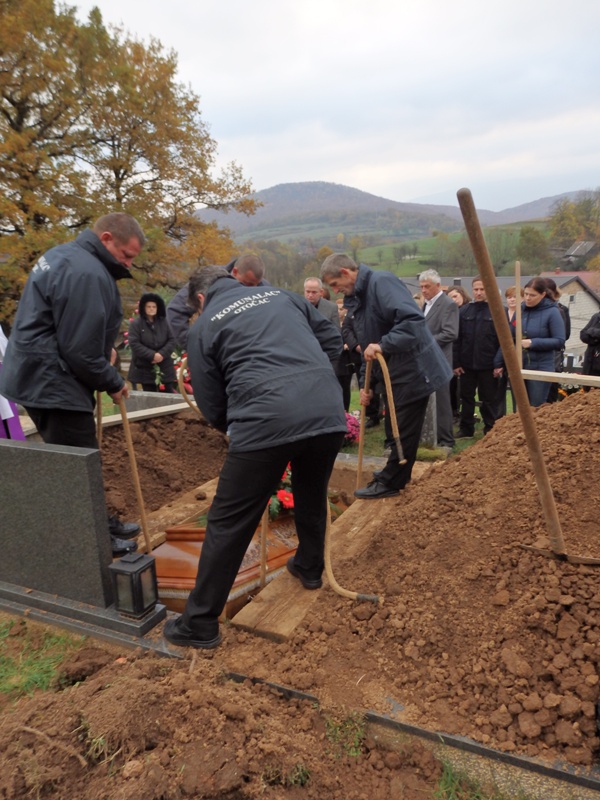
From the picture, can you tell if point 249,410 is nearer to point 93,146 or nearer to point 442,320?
point 442,320

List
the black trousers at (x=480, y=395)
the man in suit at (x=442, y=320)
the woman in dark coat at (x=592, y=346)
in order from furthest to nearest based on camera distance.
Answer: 1. the black trousers at (x=480, y=395)
2. the woman in dark coat at (x=592, y=346)
3. the man in suit at (x=442, y=320)

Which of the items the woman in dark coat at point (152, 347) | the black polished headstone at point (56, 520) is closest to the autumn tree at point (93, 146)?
the woman in dark coat at point (152, 347)

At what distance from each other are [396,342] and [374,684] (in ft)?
7.46

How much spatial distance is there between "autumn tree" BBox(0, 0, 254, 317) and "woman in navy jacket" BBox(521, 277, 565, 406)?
13153 millimetres

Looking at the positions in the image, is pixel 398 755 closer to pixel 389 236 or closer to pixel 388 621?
pixel 388 621

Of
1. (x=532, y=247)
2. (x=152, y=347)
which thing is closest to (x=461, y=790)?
(x=152, y=347)

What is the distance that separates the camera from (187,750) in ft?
6.68

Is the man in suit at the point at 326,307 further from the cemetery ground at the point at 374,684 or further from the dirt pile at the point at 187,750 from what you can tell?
the dirt pile at the point at 187,750

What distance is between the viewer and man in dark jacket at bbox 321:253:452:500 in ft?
13.0

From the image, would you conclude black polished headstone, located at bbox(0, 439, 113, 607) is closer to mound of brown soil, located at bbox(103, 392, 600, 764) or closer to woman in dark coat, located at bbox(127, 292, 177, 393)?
mound of brown soil, located at bbox(103, 392, 600, 764)

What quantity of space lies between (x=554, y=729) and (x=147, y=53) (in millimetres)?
22654

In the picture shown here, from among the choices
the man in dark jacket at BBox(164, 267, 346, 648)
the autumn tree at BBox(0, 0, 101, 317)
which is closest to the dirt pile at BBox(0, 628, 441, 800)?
the man in dark jacket at BBox(164, 267, 346, 648)

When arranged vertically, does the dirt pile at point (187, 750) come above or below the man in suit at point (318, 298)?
below

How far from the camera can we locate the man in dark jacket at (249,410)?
251 centimetres
